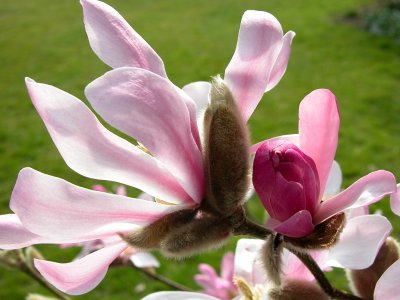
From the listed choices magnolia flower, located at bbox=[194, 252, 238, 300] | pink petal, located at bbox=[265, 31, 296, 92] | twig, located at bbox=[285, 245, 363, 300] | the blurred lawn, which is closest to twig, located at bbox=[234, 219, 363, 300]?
twig, located at bbox=[285, 245, 363, 300]

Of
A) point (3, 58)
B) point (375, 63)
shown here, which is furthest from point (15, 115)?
point (375, 63)

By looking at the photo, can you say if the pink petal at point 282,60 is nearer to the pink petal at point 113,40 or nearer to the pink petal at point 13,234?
the pink petal at point 113,40

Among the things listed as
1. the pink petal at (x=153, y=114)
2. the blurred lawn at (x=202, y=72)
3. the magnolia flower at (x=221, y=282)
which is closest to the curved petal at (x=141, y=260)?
the magnolia flower at (x=221, y=282)

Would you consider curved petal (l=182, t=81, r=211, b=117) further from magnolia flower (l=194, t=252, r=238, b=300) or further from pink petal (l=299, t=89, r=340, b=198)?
magnolia flower (l=194, t=252, r=238, b=300)

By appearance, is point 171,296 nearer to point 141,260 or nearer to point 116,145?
point 116,145

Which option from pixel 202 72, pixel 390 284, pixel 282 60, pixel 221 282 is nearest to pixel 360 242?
pixel 390 284
